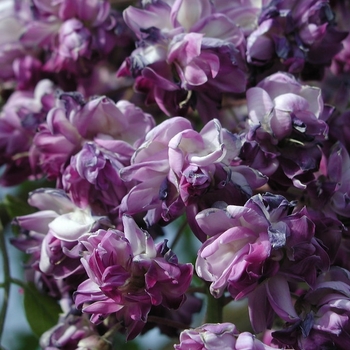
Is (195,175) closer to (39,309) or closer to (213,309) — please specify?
(213,309)

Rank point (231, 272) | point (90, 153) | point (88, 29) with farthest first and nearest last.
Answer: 1. point (88, 29)
2. point (90, 153)
3. point (231, 272)

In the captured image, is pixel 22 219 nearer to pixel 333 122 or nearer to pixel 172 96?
pixel 172 96

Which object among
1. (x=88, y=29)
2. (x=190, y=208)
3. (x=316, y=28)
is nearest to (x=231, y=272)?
(x=190, y=208)

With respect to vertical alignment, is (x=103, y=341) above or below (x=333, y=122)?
below

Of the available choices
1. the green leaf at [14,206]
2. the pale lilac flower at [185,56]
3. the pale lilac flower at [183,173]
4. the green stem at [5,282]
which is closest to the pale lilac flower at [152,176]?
the pale lilac flower at [183,173]

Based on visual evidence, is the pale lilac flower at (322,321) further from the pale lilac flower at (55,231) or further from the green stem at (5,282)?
the green stem at (5,282)
